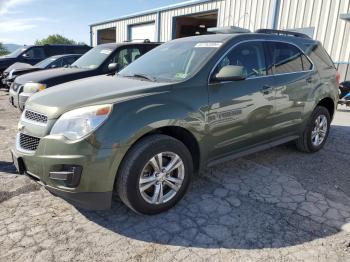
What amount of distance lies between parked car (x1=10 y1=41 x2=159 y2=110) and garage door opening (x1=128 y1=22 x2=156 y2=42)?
11935mm

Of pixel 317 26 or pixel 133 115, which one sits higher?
pixel 317 26

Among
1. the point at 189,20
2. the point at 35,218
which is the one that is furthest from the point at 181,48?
the point at 189,20

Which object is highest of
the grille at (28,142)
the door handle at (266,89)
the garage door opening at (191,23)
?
the garage door opening at (191,23)

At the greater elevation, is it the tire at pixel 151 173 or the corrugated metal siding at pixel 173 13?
the corrugated metal siding at pixel 173 13

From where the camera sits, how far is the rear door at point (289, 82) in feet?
13.9

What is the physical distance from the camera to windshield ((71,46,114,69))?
7232mm

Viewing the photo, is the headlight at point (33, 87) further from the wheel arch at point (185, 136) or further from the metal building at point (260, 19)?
the metal building at point (260, 19)

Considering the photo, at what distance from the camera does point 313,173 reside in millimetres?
4371

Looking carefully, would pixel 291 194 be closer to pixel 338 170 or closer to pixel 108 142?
pixel 338 170

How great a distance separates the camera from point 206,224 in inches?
121

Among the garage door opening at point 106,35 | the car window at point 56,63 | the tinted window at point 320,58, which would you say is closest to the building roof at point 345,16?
the tinted window at point 320,58

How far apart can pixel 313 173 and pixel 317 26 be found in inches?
347

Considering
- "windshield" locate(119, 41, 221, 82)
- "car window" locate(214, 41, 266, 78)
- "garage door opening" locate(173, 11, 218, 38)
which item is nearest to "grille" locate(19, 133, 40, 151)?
"windshield" locate(119, 41, 221, 82)

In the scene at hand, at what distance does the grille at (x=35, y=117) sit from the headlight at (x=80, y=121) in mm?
223
